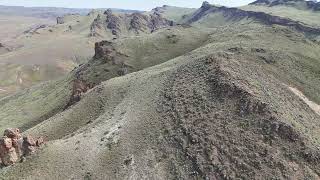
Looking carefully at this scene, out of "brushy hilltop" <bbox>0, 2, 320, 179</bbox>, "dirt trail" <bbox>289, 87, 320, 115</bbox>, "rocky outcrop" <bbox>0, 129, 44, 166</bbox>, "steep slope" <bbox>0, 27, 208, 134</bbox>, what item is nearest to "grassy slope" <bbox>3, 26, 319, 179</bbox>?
"brushy hilltop" <bbox>0, 2, 320, 179</bbox>

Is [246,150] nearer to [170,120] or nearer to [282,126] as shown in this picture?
[282,126]

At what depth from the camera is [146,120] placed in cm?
7244

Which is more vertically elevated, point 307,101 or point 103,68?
point 307,101

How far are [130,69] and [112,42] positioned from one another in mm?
22993

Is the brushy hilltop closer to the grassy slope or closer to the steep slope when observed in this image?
the grassy slope

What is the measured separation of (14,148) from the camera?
69750 millimetres

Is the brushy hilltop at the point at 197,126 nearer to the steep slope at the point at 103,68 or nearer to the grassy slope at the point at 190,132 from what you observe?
the grassy slope at the point at 190,132

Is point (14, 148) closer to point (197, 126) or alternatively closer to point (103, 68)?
point (197, 126)

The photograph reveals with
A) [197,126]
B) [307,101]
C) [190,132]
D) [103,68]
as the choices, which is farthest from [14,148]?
[103,68]

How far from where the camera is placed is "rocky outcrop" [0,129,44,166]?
68.8 m

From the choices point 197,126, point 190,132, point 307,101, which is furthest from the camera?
point 307,101

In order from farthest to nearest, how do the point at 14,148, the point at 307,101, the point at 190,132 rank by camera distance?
the point at 307,101
the point at 14,148
the point at 190,132

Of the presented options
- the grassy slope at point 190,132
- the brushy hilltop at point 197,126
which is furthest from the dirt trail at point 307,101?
the grassy slope at point 190,132

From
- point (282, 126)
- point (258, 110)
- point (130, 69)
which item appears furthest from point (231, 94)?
point (130, 69)
